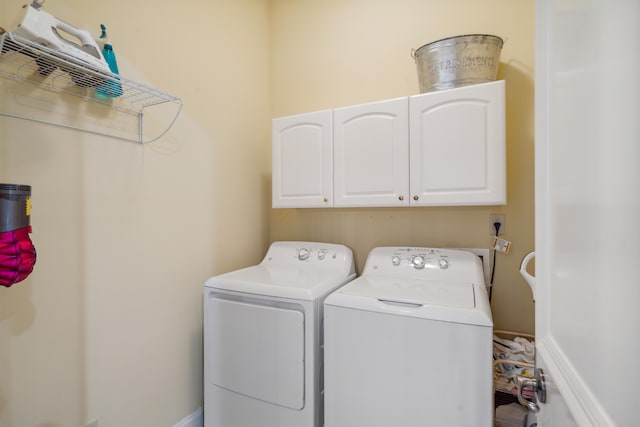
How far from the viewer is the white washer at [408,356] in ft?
3.61

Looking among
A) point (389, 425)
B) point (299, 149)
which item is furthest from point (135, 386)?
point (299, 149)

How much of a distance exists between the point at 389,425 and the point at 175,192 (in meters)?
1.51

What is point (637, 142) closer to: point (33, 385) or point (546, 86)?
point (546, 86)

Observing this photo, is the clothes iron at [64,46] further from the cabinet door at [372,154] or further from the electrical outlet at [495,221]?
the electrical outlet at [495,221]

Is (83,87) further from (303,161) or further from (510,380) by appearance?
(510,380)

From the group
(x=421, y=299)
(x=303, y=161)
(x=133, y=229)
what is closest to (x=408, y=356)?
(x=421, y=299)

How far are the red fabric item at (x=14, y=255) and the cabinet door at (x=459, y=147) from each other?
1.58 meters

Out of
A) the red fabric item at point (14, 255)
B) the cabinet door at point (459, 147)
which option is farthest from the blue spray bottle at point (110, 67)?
the cabinet door at point (459, 147)

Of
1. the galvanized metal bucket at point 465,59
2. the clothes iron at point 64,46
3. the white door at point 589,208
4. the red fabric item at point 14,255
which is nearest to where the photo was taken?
the white door at point 589,208

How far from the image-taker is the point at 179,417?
168 cm

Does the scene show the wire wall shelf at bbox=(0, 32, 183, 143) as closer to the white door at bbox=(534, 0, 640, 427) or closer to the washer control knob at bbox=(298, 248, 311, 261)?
the washer control knob at bbox=(298, 248, 311, 261)

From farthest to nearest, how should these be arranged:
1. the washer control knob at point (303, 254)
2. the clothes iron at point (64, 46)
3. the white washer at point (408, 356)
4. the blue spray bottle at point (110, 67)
A: the washer control knob at point (303, 254)
the blue spray bottle at point (110, 67)
the white washer at point (408, 356)
the clothes iron at point (64, 46)

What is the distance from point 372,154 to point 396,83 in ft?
2.10

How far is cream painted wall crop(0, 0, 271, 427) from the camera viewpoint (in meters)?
1.12
